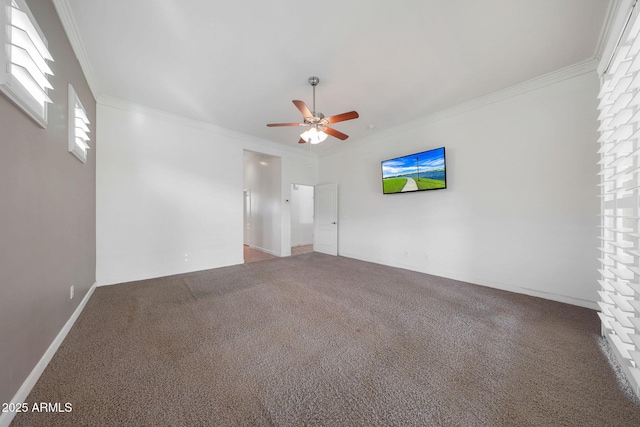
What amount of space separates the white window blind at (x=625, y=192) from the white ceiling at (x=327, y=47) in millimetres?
826

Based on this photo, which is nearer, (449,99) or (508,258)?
(508,258)

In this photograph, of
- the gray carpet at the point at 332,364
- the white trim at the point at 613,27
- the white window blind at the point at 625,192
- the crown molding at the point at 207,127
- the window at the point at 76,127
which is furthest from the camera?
the crown molding at the point at 207,127

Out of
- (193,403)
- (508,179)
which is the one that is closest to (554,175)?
(508,179)

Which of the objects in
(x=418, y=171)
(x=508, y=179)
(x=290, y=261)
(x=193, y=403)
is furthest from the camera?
(x=290, y=261)

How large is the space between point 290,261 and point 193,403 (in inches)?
150

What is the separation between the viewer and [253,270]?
14.3 ft

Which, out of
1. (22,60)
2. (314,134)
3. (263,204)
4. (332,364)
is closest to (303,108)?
(314,134)

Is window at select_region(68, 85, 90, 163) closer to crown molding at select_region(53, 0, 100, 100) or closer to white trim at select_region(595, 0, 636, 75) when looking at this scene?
crown molding at select_region(53, 0, 100, 100)

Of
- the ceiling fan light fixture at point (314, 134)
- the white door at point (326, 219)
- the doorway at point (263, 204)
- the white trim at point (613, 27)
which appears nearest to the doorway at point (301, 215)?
the doorway at point (263, 204)

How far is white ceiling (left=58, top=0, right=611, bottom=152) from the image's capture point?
1.96 metres

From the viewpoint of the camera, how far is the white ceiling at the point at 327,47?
6.42ft

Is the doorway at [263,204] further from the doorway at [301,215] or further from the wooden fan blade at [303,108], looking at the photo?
the wooden fan blade at [303,108]

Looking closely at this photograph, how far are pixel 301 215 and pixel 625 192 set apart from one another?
23.0ft

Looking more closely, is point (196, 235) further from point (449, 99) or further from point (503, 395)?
point (449, 99)
